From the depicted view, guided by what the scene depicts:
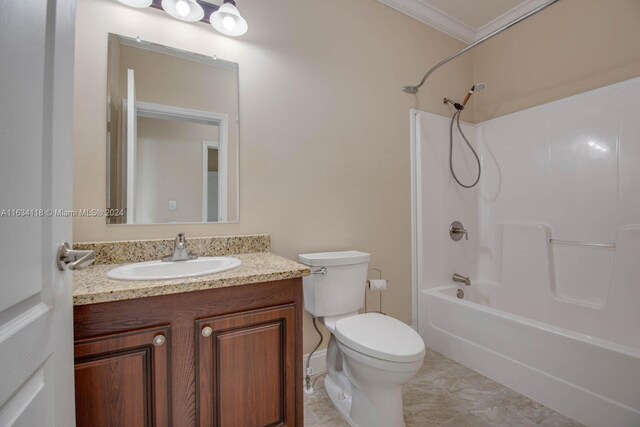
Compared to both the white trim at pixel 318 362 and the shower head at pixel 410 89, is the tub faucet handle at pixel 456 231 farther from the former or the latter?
the white trim at pixel 318 362

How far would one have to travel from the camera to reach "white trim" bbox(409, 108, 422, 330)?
86.1 inches

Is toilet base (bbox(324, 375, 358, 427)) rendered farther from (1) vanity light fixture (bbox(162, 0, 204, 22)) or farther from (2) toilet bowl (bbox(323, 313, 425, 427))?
(1) vanity light fixture (bbox(162, 0, 204, 22))

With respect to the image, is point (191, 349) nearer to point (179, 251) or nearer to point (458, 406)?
point (179, 251)

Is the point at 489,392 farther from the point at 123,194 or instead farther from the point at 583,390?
the point at 123,194

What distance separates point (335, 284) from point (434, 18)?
7.57 ft

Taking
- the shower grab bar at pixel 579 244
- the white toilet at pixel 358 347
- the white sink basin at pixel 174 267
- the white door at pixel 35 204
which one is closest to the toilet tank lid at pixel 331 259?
the white toilet at pixel 358 347

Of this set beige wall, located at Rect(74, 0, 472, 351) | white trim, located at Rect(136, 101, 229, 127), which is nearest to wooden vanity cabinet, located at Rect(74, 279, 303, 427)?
beige wall, located at Rect(74, 0, 472, 351)

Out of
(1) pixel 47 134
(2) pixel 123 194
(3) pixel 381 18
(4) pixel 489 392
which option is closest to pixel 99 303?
(1) pixel 47 134

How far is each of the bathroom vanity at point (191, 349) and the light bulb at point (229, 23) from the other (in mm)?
1221

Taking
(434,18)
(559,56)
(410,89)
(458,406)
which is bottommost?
(458,406)

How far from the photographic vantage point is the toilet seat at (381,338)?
1153 millimetres

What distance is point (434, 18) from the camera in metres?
2.30

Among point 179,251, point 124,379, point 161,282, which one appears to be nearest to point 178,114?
point 179,251

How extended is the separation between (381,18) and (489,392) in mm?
2592
